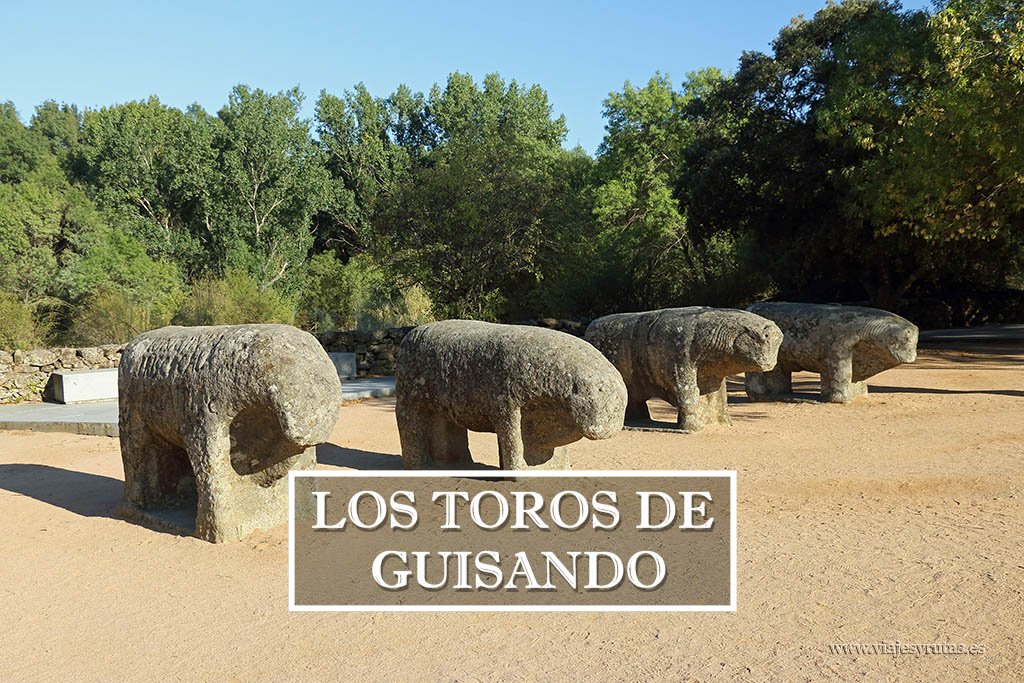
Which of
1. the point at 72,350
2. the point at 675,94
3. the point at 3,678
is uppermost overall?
the point at 675,94

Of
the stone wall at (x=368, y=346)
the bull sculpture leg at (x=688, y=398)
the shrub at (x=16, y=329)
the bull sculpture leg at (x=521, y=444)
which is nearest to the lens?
the bull sculpture leg at (x=521, y=444)

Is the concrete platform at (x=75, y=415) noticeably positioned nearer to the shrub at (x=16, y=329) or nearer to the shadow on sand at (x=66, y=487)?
the shadow on sand at (x=66, y=487)

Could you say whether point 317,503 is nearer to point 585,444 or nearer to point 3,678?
point 3,678

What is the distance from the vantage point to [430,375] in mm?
6973

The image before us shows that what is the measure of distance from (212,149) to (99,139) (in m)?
4.58

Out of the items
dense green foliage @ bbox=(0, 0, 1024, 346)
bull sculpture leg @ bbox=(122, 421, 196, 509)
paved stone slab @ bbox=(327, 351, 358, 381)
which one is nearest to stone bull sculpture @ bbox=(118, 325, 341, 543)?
bull sculpture leg @ bbox=(122, 421, 196, 509)

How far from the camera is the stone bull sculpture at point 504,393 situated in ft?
20.3

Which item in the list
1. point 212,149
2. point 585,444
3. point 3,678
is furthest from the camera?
point 212,149

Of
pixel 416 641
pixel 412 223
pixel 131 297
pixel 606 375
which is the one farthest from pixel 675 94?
pixel 416 641

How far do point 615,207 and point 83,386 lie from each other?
17.9 m

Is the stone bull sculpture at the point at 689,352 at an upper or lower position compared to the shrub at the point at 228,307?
lower

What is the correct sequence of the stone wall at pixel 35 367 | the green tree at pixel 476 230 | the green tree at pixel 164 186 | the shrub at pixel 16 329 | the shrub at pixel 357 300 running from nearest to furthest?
the stone wall at pixel 35 367 → the shrub at pixel 16 329 → the green tree at pixel 476 230 → the shrub at pixel 357 300 → the green tree at pixel 164 186

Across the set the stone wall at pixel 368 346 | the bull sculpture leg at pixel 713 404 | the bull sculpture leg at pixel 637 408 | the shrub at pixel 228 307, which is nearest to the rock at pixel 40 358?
the shrub at pixel 228 307

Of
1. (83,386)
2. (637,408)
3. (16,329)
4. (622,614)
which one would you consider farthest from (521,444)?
(16,329)
